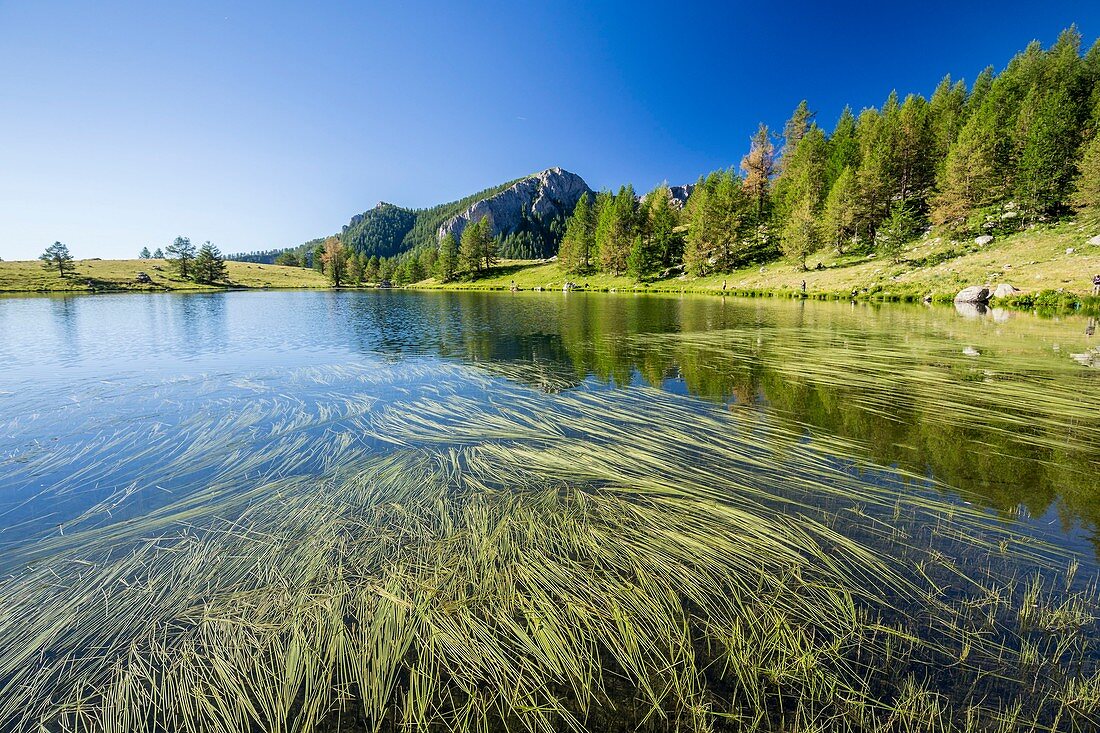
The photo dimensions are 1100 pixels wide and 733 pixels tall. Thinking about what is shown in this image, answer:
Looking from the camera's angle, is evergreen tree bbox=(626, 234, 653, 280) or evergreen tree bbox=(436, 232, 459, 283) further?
evergreen tree bbox=(436, 232, 459, 283)

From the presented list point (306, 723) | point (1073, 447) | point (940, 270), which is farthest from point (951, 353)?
point (940, 270)

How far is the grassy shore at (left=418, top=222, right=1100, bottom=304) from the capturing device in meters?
32.1

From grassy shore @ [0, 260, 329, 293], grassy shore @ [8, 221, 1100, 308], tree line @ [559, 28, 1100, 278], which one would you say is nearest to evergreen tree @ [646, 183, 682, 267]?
tree line @ [559, 28, 1100, 278]

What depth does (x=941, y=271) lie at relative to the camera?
4112 centimetres

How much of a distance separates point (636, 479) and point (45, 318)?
164ft

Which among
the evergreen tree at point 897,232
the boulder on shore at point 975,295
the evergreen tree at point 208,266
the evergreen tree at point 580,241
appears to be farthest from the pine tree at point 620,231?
the evergreen tree at point 208,266

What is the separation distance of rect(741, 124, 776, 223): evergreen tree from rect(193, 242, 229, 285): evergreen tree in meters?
140

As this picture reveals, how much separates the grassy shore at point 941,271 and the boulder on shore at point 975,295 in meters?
2.01

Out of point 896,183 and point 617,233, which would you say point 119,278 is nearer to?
point 617,233

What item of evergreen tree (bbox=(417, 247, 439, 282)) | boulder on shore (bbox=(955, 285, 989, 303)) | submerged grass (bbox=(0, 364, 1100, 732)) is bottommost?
submerged grass (bbox=(0, 364, 1100, 732))

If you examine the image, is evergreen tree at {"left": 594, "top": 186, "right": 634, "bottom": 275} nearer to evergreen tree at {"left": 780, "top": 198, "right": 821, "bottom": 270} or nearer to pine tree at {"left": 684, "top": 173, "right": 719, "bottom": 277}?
pine tree at {"left": 684, "top": 173, "right": 719, "bottom": 277}

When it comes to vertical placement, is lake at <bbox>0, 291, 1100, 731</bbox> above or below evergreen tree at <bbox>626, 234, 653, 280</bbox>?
below

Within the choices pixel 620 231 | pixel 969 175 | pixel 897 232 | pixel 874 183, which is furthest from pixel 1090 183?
pixel 620 231

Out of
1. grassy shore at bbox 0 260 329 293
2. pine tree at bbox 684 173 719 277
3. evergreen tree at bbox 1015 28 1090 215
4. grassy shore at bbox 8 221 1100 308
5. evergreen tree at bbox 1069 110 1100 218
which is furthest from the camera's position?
grassy shore at bbox 0 260 329 293
